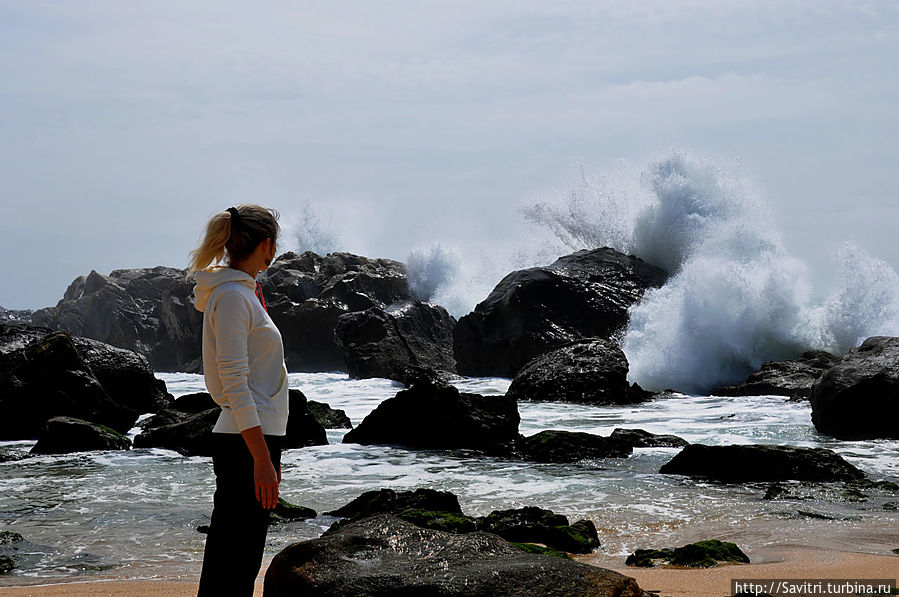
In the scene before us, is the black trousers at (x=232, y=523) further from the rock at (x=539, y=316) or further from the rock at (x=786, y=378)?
the rock at (x=539, y=316)

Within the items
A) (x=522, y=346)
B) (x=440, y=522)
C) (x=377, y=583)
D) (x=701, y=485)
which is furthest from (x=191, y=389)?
(x=377, y=583)

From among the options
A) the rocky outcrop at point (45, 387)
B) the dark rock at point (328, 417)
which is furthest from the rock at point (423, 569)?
the rocky outcrop at point (45, 387)

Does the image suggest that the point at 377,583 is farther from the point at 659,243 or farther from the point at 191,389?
the point at 659,243

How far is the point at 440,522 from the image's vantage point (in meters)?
5.43

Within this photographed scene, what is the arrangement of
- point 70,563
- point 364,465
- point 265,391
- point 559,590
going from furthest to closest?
point 364,465, point 70,563, point 559,590, point 265,391

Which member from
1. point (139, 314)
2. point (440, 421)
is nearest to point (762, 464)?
point (440, 421)

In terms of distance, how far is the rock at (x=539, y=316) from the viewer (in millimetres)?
22281

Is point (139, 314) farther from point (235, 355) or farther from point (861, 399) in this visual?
point (235, 355)

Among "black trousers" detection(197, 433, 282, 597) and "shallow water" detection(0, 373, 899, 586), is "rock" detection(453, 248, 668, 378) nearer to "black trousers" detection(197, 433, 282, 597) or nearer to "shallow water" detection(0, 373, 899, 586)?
"shallow water" detection(0, 373, 899, 586)

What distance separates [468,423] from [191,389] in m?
13.8

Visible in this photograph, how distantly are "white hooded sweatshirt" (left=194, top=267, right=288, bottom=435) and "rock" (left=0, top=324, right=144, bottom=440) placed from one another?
438 inches

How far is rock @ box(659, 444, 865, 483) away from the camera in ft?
27.6

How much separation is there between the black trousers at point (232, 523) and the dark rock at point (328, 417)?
35.5ft

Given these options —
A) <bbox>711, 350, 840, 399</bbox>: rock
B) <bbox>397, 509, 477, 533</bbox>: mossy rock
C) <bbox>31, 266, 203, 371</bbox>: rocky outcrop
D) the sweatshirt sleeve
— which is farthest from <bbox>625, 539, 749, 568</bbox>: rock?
<bbox>31, 266, 203, 371</bbox>: rocky outcrop
